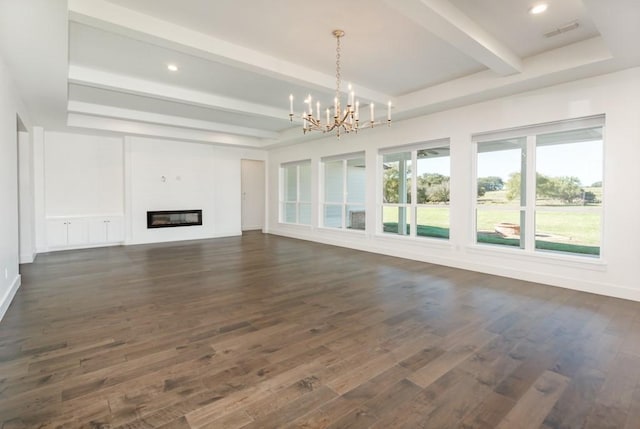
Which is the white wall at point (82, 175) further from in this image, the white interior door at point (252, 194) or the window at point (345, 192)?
the window at point (345, 192)

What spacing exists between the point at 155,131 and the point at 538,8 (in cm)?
760

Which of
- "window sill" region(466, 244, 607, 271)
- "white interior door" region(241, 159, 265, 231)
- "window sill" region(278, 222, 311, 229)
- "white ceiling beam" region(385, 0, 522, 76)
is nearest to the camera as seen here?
"white ceiling beam" region(385, 0, 522, 76)

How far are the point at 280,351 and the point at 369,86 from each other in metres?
4.30

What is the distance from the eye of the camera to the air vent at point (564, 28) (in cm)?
336

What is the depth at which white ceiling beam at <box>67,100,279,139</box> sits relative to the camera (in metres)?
6.19

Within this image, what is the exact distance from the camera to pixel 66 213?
7.41m

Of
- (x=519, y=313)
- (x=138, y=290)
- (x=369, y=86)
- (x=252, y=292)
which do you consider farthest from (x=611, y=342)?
(x=138, y=290)

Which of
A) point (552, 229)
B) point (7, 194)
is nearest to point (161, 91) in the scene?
point (7, 194)

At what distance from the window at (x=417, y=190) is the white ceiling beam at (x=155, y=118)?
3.67 meters

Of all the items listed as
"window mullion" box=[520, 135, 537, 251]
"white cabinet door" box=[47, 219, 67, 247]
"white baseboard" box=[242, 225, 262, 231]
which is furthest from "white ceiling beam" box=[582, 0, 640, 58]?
"white baseboard" box=[242, 225, 262, 231]

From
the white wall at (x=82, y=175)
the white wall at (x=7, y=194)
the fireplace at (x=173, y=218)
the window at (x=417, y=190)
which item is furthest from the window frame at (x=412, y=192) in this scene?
the white wall at (x=82, y=175)

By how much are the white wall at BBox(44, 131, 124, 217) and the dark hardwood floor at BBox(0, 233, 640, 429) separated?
3538 millimetres

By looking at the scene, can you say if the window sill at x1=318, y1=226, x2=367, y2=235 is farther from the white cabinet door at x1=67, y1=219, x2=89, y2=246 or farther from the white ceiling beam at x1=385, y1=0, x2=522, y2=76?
the white cabinet door at x1=67, y1=219, x2=89, y2=246

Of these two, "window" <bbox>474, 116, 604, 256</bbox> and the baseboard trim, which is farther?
"window" <bbox>474, 116, 604, 256</bbox>
